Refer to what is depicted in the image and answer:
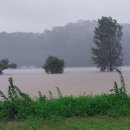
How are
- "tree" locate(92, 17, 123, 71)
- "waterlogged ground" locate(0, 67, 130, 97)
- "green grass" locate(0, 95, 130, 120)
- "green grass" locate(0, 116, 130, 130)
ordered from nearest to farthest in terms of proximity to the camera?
"green grass" locate(0, 116, 130, 130), "green grass" locate(0, 95, 130, 120), "waterlogged ground" locate(0, 67, 130, 97), "tree" locate(92, 17, 123, 71)

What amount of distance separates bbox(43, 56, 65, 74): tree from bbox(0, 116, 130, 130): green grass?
1870 cm

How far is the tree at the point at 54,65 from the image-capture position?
24.3 m

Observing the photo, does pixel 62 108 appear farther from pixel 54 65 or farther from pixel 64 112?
pixel 54 65

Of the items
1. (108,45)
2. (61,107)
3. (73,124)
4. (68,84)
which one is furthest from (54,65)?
(73,124)

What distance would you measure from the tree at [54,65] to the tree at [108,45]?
3.72 m

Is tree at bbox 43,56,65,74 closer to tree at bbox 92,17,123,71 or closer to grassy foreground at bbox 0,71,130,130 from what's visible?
tree at bbox 92,17,123,71

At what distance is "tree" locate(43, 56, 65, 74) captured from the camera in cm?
2428

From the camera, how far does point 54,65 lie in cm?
2486

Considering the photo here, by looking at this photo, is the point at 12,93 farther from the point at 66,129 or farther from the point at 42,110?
the point at 66,129

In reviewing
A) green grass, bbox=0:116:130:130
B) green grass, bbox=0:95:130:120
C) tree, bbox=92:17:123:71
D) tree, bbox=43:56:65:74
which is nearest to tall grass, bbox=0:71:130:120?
green grass, bbox=0:95:130:120

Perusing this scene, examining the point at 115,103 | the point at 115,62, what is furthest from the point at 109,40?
the point at 115,103

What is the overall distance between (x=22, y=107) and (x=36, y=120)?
1.51ft

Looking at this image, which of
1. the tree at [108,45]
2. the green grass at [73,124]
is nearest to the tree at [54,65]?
the tree at [108,45]

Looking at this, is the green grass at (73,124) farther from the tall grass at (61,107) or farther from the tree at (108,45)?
the tree at (108,45)
